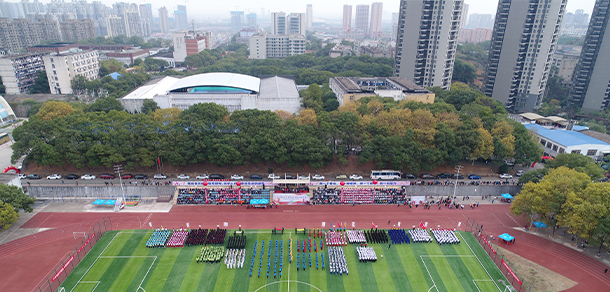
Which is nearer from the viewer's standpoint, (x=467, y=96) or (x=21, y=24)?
(x=467, y=96)

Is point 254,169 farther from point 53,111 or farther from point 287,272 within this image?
point 53,111

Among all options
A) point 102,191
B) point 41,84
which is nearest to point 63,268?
point 102,191

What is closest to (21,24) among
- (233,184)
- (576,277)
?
(233,184)

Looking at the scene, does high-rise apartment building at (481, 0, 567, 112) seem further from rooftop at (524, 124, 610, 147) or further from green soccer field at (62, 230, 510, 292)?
green soccer field at (62, 230, 510, 292)

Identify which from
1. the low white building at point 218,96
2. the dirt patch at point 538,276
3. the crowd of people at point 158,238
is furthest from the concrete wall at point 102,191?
the dirt patch at point 538,276

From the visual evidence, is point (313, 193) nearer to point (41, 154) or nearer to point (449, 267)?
point (449, 267)

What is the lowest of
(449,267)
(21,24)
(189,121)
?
(449,267)
